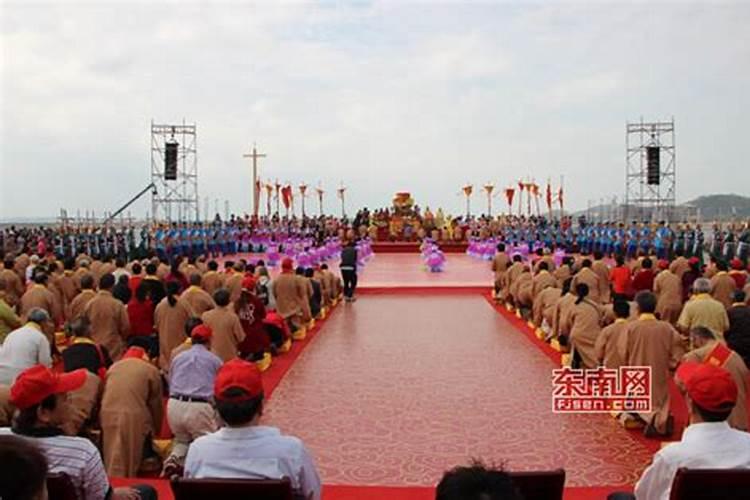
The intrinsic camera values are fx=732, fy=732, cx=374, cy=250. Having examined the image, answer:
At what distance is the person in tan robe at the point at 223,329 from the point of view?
21.6 ft

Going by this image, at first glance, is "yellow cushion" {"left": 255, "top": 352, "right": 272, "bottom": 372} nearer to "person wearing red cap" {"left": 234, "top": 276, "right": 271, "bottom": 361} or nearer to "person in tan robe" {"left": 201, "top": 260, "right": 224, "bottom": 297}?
"person wearing red cap" {"left": 234, "top": 276, "right": 271, "bottom": 361}

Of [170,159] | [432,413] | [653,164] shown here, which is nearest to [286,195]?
[170,159]

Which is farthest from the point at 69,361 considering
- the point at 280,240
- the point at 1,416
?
the point at 280,240

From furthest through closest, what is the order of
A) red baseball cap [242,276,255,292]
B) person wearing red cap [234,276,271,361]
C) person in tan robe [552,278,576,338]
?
red baseball cap [242,276,255,292] < person wearing red cap [234,276,271,361] < person in tan robe [552,278,576,338]

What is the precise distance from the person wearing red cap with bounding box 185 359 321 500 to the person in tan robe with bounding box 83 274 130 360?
4.58 m

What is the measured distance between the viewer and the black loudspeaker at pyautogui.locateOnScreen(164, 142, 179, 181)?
2589cm

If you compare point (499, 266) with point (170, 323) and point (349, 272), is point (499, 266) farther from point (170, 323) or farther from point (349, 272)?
point (170, 323)

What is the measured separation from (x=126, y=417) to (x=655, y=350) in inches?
151

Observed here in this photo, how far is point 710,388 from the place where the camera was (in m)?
2.80

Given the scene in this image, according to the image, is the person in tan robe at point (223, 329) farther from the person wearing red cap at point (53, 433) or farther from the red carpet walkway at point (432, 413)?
the person wearing red cap at point (53, 433)

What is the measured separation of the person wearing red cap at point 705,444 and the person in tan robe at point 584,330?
413 cm

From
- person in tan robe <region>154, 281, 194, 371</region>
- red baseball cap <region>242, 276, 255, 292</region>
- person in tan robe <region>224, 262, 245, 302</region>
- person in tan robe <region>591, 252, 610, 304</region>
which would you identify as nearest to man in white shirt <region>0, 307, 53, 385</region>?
person in tan robe <region>154, 281, 194, 371</region>

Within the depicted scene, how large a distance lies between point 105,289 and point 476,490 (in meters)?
6.42

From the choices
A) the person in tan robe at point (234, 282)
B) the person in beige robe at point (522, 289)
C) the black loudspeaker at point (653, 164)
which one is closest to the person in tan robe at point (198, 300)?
the person in tan robe at point (234, 282)
